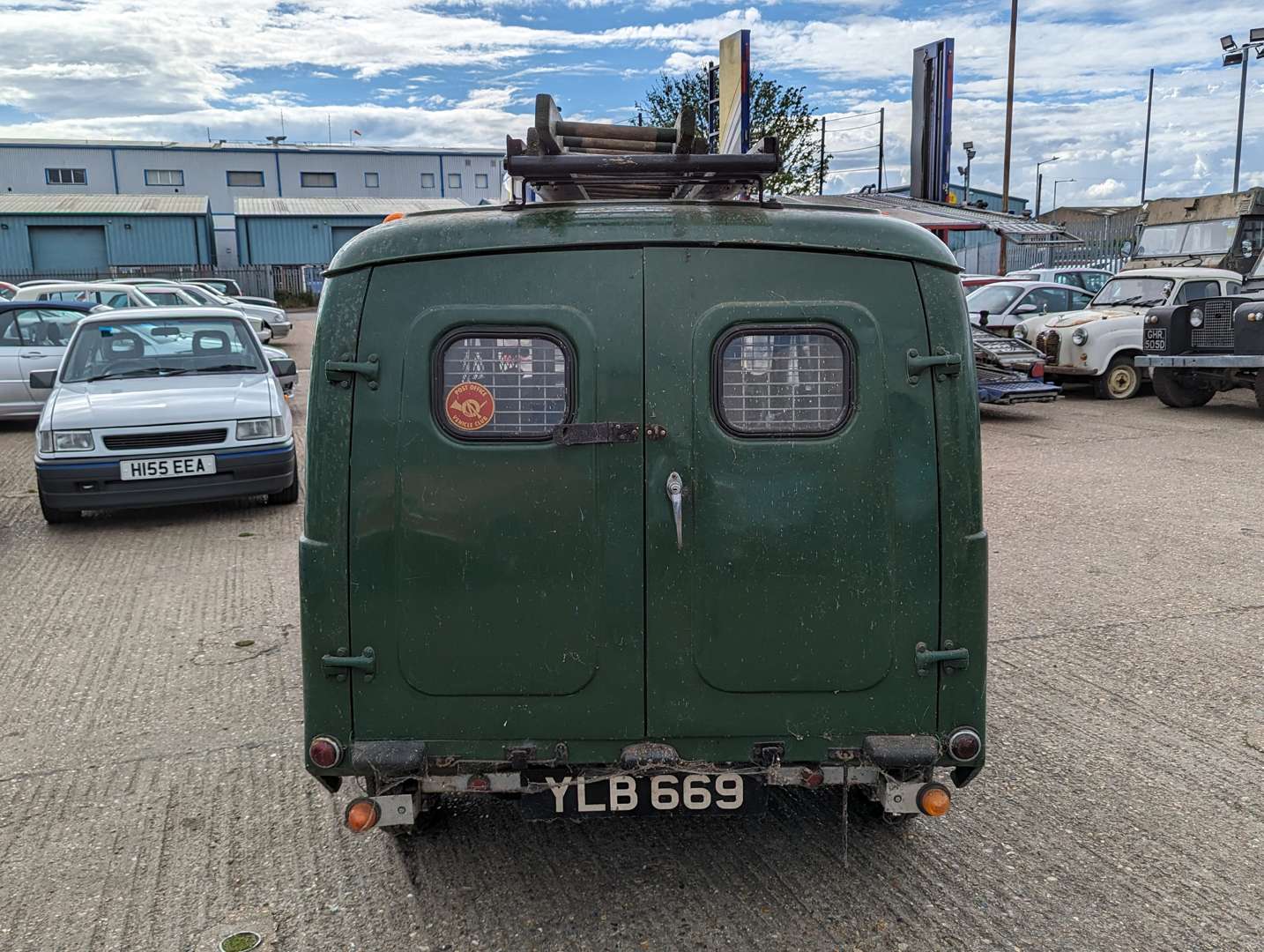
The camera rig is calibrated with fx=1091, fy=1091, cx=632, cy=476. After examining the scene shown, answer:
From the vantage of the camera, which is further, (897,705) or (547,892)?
(547,892)

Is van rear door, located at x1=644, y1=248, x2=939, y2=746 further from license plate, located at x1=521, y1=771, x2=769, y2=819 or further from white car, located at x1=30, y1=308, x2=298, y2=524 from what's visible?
white car, located at x1=30, y1=308, x2=298, y2=524

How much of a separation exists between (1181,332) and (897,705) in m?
12.8

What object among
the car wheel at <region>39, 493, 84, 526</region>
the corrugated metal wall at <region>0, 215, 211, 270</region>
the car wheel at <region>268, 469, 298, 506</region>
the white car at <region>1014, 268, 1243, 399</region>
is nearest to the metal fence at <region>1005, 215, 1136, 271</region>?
the white car at <region>1014, 268, 1243, 399</region>

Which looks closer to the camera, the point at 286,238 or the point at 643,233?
the point at 643,233

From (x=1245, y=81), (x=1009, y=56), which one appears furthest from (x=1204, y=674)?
(x=1245, y=81)

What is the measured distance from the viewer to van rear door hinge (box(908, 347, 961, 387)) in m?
2.91

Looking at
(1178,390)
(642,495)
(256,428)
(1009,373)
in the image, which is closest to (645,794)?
(642,495)

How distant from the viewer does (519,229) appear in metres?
2.93

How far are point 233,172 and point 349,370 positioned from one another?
214 ft

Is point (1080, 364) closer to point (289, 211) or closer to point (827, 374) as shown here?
point (827, 374)

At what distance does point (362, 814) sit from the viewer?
122 inches

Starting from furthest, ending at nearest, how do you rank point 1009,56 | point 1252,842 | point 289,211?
1. point 289,211
2. point 1009,56
3. point 1252,842

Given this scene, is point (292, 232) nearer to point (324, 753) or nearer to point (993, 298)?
point (993, 298)

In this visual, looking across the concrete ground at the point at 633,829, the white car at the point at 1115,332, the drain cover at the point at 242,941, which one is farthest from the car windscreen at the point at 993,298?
the drain cover at the point at 242,941
